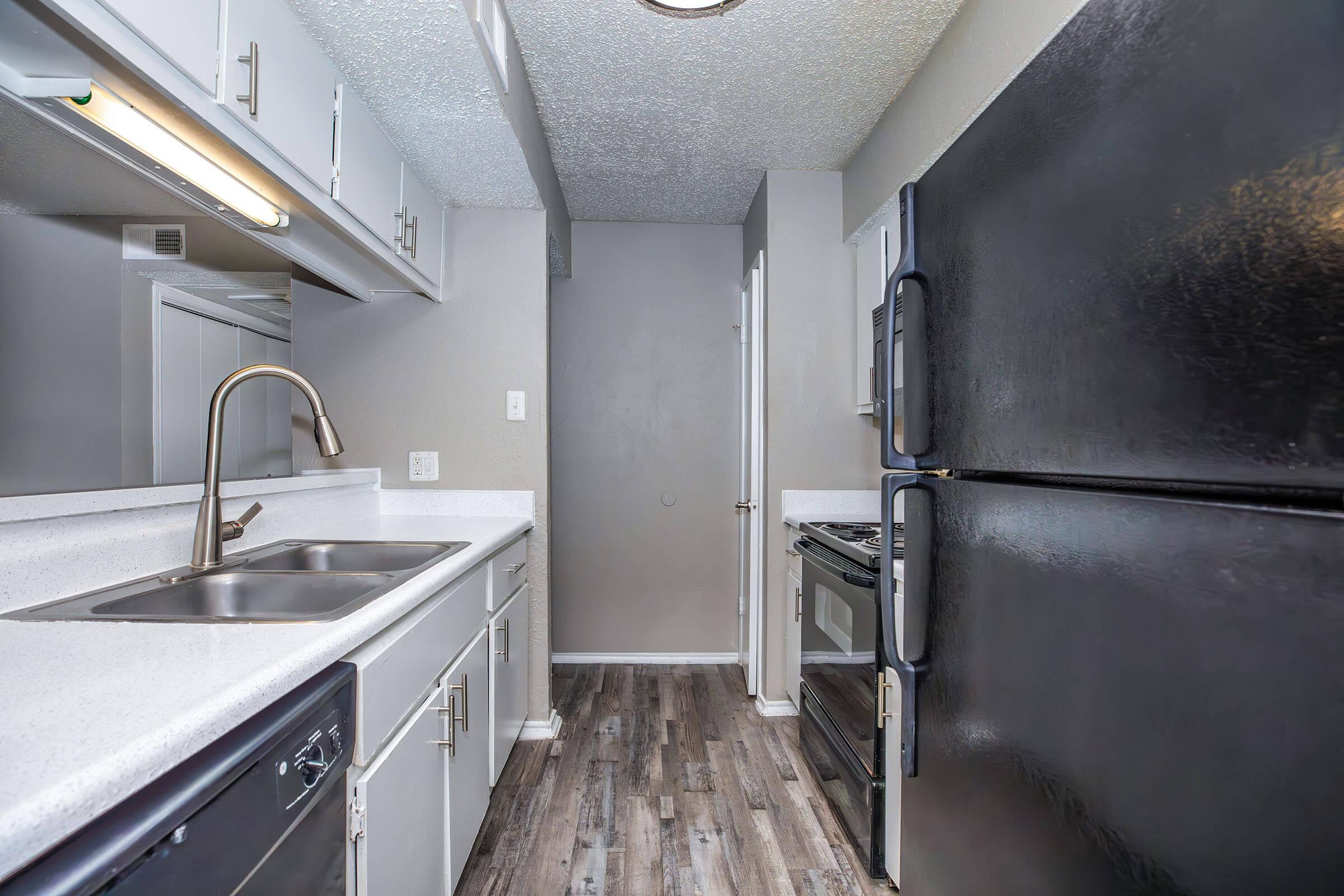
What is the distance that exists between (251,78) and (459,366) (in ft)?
4.42

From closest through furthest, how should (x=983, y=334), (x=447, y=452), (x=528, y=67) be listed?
(x=983, y=334) < (x=528, y=67) < (x=447, y=452)

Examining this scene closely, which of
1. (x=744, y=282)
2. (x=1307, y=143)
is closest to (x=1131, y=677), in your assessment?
(x=1307, y=143)

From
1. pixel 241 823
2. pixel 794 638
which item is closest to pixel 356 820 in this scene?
pixel 241 823

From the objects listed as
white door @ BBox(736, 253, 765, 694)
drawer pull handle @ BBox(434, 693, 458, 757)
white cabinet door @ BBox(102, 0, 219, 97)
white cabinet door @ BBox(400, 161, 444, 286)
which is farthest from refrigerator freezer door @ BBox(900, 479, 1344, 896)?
white door @ BBox(736, 253, 765, 694)

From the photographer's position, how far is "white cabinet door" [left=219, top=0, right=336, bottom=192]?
1.07m

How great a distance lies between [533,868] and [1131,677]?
5.58ft

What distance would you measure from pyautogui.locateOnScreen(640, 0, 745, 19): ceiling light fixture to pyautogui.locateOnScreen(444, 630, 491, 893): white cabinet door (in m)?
1.65

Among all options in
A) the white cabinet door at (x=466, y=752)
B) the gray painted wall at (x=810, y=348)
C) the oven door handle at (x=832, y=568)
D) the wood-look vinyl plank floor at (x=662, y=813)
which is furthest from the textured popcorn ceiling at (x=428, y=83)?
the wood-look vinyl plank floor at (x=662, y=813)

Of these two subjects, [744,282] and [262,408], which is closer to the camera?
[262,408]

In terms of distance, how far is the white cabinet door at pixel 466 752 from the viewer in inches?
54.4

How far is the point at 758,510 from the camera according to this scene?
9.16ft

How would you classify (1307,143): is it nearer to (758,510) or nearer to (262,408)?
(262,408)

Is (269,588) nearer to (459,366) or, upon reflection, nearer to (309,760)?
(309,760)

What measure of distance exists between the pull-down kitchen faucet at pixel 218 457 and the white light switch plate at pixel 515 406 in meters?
0.98
